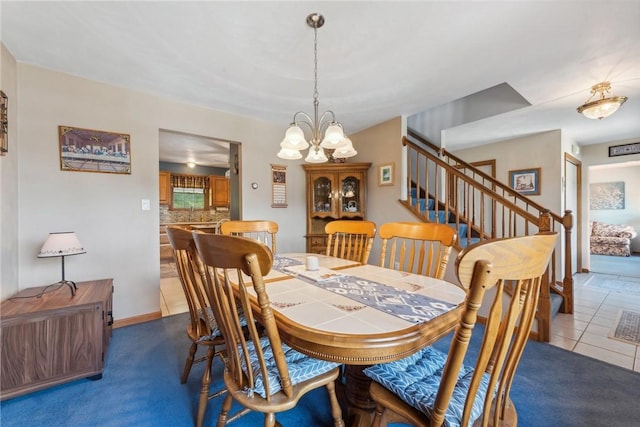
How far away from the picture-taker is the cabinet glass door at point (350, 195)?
384cm

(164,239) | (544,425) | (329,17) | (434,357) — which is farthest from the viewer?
(164,239)

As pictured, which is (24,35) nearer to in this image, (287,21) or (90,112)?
(90,112)

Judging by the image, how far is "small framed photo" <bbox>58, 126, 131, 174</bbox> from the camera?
7.75ft

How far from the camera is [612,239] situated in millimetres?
6270

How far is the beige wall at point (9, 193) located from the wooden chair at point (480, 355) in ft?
8.68

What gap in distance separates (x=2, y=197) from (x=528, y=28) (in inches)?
151

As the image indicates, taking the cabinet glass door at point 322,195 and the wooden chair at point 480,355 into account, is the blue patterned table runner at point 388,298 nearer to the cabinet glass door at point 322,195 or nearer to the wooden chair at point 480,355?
the wooden chair at point 480,355

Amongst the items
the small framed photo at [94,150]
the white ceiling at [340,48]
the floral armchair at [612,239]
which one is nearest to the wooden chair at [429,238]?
the white ceiling at [340,48]

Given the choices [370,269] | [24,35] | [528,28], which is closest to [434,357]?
[370,269]

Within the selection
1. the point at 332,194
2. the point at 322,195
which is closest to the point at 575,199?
the point at 332,194

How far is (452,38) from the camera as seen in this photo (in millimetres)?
1859

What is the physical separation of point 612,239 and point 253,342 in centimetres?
901

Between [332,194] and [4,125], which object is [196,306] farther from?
[332,194]

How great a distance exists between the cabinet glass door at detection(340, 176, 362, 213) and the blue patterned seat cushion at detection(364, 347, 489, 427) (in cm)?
276
